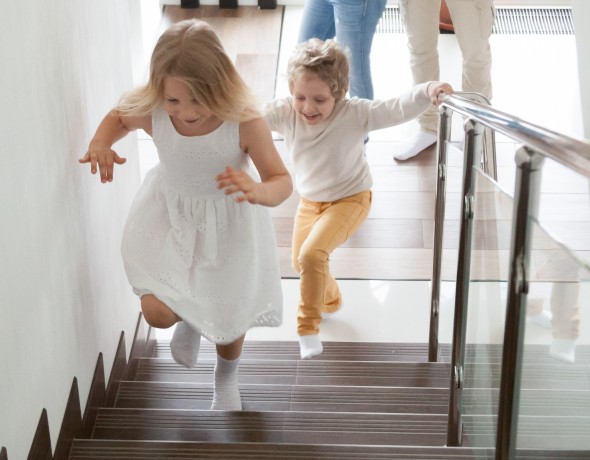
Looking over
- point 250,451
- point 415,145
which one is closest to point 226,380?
point 250,451

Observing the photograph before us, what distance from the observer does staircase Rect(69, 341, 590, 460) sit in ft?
7.52

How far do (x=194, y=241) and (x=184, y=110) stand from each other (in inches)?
15.9

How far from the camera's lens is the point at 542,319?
176cm

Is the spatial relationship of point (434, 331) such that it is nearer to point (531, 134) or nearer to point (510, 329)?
point (510, 329)

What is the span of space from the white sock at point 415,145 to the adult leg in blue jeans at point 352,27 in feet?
1.38

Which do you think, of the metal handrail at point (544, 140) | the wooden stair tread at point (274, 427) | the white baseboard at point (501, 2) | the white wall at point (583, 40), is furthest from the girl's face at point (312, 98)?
the white baseboard at point (501, 2)

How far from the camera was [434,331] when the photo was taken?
11.4 feet

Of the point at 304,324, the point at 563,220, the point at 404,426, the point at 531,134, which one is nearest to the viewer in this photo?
the point at 531,134

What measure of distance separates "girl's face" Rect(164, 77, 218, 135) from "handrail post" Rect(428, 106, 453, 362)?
750 millimetres

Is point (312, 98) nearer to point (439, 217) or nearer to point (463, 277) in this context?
point (439, 217)

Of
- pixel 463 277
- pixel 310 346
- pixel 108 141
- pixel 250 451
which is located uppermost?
pixel 108 141

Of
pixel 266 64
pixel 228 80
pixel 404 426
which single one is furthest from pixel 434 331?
pixel 266 64

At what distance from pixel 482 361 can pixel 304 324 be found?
1116 millimetres

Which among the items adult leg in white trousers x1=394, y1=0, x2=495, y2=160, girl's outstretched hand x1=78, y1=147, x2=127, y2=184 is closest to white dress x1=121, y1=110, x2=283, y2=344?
girl's outstretched hand x1=78, y1=147, x2=127, y2=184
